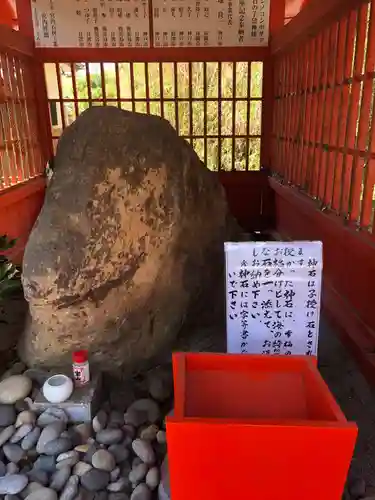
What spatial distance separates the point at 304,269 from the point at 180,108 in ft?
10.7

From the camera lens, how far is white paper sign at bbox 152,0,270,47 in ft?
14.2

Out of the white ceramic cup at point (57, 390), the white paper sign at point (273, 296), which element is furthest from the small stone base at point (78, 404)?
the white paper sign at point (273, 296)

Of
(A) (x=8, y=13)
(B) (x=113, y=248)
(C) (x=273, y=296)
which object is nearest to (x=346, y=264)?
(C) (x=273, y=296)

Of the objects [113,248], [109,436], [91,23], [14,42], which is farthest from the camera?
[91,23]

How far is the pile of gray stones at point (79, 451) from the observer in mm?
1790

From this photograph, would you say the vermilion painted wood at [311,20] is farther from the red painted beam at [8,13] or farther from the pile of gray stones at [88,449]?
the red painted beam at [8,13]

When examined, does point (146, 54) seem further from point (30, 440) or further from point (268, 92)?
point (30, 440)

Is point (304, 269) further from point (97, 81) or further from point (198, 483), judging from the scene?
point (97, 81)

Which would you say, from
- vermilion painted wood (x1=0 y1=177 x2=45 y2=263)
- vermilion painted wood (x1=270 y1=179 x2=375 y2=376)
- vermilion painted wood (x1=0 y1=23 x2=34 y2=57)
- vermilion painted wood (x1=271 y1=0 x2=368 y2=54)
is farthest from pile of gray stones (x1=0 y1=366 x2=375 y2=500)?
vermilion painted wood (x1=0 y1=23 x2=34 y2=57)

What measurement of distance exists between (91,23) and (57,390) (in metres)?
3.58

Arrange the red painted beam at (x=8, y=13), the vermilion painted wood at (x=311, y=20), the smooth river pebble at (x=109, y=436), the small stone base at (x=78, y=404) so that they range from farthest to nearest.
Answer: the red painted beam at (x=8, y=13)
the vermilion painted wood at (x=311, y=20)
the small stone base at (x=78, y=404)
the smooth river pebble at (x=109, y=436)

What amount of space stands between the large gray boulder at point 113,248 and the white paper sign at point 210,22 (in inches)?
85.1

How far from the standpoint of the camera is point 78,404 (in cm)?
212

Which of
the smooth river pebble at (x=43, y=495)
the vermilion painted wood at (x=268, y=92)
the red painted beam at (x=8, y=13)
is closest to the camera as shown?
the smooth river pebble at (x=43, y=495)
